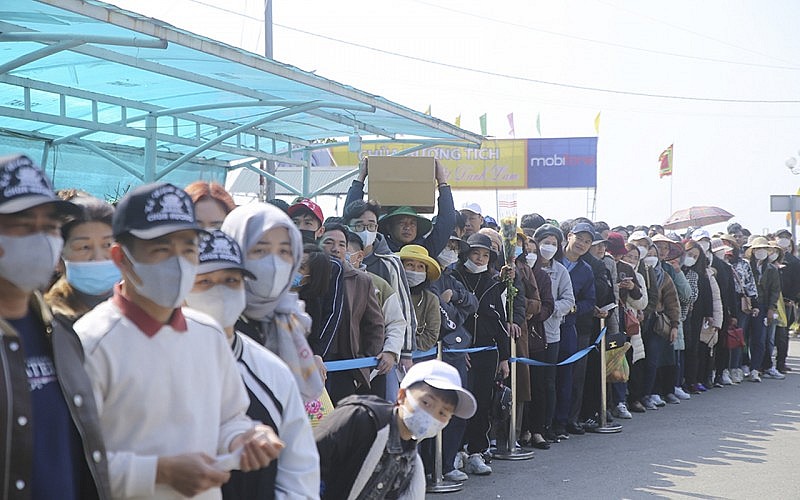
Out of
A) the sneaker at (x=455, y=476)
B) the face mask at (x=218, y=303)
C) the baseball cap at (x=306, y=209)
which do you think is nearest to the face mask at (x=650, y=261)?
the sneaker at (x=455, y=476)

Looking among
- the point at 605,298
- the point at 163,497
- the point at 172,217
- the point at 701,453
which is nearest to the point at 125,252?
the point at 172,217

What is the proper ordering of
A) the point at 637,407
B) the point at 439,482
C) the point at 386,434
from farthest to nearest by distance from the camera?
the point at 637,407, the point at 439,482, the point at 386,434

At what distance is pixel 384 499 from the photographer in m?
4.16

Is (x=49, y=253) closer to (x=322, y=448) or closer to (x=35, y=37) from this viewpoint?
(x=322, y=448)

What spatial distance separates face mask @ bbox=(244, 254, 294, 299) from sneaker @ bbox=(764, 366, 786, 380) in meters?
14.2

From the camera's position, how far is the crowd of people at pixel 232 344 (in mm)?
2457

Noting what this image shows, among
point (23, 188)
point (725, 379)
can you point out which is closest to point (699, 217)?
point (725, 379)

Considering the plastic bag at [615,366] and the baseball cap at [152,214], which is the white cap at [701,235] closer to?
the plastic bag at [615,366]

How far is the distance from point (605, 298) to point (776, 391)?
4.60 m

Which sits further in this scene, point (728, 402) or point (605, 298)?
point (728, 402)

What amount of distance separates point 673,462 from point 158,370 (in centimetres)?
754

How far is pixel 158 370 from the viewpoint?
262 centimetres

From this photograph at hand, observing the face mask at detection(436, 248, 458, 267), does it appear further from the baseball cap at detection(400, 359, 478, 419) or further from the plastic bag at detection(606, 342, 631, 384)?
the baseball cap at detection(400, 359, 478, 419)

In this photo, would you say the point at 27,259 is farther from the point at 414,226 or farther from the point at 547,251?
the point at 547,251
